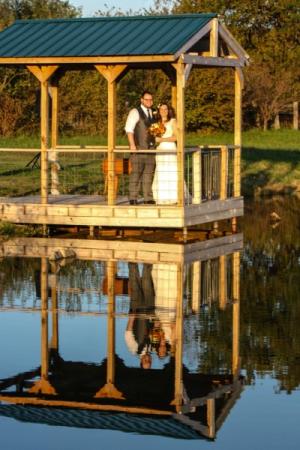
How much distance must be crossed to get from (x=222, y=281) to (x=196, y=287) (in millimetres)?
660

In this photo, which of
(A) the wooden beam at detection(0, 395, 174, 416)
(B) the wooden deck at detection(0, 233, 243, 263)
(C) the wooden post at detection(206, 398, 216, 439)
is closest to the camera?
(C) the wooden post at detection(206, 398, 216, 439)

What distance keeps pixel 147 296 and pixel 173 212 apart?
21.0ft

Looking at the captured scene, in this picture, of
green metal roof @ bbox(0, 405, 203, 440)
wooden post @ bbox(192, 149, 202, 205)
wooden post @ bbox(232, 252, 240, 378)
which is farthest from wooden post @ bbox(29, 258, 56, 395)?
wooden post @ bbox(192, 149, 202, 205)

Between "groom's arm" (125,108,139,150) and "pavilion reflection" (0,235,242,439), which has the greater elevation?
"groom's arm" (125,108,139,150)

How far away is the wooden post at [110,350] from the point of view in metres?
9.98

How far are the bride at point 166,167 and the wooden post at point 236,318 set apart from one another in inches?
138

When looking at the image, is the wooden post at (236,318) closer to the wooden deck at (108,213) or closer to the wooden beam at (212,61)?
the wooden deck at (108,213)

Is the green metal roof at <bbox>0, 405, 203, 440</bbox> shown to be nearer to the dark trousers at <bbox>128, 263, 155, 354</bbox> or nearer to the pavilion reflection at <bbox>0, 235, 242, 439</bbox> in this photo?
the pavilion reflection at <bbox>0, 235, 242, 439</bbox>

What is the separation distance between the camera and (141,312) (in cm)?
1372

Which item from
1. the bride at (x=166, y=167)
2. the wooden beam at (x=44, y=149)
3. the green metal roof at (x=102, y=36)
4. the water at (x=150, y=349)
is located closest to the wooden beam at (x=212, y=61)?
the green metal roof at (x=102, y=36)

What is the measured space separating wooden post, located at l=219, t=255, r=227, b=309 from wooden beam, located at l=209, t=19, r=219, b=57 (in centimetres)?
497

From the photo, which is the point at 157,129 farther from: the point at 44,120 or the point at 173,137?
the point at 44,120

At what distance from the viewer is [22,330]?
41.8 feet

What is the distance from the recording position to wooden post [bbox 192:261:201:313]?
14241 mm
